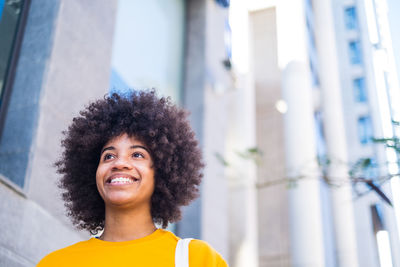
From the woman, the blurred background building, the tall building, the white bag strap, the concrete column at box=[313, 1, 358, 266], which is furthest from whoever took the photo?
the concrete column at box=[313, 1, 358, 266]

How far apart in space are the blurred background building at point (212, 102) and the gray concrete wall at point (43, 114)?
0.01 metres

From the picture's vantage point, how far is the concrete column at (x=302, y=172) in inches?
562

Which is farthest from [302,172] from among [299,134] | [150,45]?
[150,45]

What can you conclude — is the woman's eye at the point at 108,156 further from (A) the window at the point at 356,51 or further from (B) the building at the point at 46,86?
(A) the window at the point at 356,51

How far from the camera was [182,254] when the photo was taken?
8.28 ft

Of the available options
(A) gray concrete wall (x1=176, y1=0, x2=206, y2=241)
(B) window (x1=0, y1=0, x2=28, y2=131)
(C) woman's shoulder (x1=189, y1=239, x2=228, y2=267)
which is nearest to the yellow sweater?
(C) woman's shoulder (x1=189, y1=239, x2=228, y2=267)

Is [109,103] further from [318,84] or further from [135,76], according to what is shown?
[318,84]

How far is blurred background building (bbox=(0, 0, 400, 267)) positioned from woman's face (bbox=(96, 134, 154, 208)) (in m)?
1.45

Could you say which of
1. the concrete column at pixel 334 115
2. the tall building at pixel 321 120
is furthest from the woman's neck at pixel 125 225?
the concrete column at pixel 334 115

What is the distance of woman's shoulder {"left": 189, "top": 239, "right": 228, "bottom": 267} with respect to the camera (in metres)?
2.51

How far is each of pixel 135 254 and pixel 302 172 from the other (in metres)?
11.2

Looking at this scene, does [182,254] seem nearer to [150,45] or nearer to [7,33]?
[7,33]

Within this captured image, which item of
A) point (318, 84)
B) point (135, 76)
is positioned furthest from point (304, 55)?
point (135, 76)

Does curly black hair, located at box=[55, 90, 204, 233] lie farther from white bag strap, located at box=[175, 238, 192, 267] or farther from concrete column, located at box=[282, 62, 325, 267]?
concrete column, located at box=[282, 62, 325, 267]
